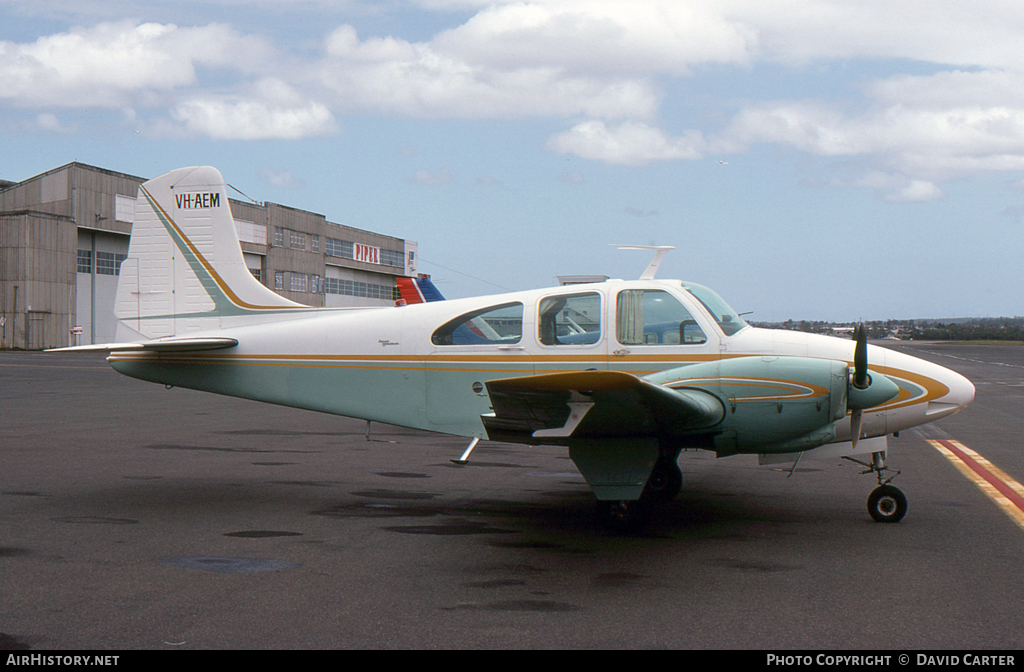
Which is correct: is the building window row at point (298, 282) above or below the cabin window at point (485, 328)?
above

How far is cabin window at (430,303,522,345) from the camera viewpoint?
26.1ft

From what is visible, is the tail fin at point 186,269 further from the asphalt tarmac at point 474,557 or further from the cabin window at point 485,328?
the cabin window at point 485,328

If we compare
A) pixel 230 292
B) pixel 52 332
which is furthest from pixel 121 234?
pixel 230 292

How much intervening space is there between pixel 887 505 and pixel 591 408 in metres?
3.24

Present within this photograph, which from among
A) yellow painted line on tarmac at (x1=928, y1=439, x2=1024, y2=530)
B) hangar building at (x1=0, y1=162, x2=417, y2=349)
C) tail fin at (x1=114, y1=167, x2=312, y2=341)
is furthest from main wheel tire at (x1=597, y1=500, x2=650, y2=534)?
hangar building at (x1=0, y1=162, x2=417, y2=349)

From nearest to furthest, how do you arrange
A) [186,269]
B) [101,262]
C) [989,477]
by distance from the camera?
[186,269]
[989,477]
[101,262]

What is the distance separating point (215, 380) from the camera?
8.84 meters

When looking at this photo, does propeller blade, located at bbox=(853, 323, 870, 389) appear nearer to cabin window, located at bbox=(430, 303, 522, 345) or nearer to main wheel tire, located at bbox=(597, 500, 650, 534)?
main wheel tire, located at bbox=(597, 500, 650, 534)

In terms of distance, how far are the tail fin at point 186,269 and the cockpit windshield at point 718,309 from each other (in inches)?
177

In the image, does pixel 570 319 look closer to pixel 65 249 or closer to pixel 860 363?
pixel 860 363

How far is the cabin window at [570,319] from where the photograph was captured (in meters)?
7.77

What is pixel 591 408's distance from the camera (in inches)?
247

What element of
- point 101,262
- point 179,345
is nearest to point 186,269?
point 179,345

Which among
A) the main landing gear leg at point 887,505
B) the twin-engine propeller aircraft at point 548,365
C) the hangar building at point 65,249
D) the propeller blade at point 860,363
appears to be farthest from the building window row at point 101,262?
the propeller blade at point 860,363
